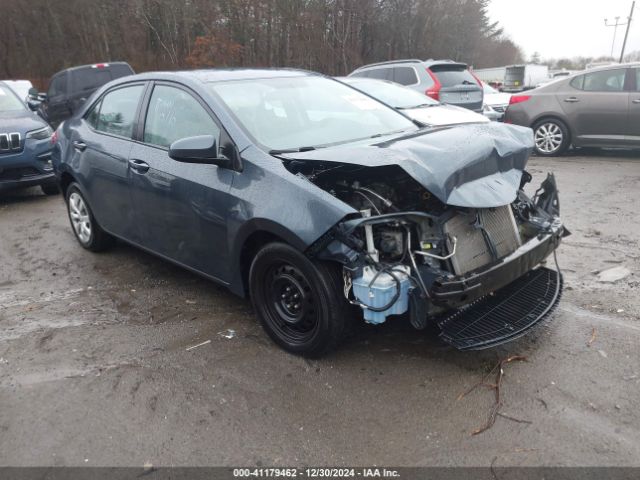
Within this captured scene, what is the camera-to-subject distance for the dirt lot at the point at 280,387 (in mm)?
2605

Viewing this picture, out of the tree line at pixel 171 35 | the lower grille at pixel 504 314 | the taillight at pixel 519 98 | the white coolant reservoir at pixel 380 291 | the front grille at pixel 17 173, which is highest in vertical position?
the tree line at pixel 171 35

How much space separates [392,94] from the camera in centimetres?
824

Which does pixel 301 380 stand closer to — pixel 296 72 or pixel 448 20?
pixel 296 72

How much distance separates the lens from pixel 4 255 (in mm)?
5664

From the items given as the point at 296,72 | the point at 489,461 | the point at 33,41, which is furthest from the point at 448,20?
the point at 489,461

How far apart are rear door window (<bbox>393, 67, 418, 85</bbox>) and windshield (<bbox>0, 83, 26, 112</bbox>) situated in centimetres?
697

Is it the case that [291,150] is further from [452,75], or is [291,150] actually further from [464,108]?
[452,75]

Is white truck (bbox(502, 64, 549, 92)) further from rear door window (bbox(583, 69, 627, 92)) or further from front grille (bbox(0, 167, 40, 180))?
front grille (bbox(0, 167, 40, 180))

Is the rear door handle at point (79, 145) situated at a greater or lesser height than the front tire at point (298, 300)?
greater

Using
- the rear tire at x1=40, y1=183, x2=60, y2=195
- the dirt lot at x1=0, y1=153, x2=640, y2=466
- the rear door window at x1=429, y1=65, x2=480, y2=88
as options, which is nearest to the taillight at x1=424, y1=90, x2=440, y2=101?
the rear door window at x1=429, y1=65, x2=480, y2=88

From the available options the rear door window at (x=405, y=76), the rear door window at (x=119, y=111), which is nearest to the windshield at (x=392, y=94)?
the rear door window at (x=405, y=76)

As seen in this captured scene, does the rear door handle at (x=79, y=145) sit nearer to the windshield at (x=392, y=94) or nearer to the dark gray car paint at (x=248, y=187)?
the dark gray car paint at (x=248, y=187)

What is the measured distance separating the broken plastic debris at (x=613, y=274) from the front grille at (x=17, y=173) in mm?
7478

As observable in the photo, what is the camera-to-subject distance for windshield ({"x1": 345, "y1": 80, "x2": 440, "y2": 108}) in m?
7.98
